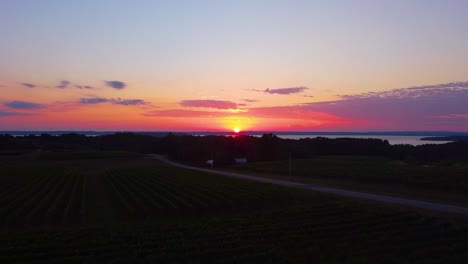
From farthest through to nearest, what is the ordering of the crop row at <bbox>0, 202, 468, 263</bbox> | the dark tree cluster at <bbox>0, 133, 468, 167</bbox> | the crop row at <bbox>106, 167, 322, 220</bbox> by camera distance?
the dark tree cluster at <bbox>0, 133, 468, 167</bbox>
the crop row at <bbox>106, 167, 322, 220</bbox>
the crop row at <bbox>0, 202, 468, 263</bbox>

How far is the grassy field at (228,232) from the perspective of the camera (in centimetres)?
1534

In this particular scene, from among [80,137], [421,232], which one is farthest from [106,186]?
[80,137]

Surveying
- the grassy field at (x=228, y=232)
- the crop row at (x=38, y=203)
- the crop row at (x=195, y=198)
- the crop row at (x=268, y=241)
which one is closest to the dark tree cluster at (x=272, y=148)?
the crop row at (x=38, y=203)

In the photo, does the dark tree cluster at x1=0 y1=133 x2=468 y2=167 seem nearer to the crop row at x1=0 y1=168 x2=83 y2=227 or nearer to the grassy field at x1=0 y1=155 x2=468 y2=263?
the crop row at x1=0 y1=168 x2=83 y2=227

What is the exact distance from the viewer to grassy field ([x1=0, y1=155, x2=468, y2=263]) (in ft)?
50.3

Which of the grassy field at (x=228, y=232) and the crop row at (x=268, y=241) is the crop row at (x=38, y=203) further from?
the crop row at (x=268, y=241)

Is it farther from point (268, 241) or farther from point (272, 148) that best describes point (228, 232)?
point (272, 148)

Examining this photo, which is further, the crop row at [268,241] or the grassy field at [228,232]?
the grassy field at [228,232]

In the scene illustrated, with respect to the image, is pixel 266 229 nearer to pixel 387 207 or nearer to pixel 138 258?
pixel 138 258

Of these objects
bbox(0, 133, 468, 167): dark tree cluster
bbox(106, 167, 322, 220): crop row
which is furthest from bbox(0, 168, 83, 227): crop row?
bbox(0, 133, 468, 167): dark tree cluster

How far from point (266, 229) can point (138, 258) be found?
6.15 metres

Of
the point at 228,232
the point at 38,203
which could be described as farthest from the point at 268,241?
the point at 38,203

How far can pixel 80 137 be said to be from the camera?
177625 millimetres

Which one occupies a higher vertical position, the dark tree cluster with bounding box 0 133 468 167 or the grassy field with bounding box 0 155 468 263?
the dark tree cluster with bounding box 0 133 468 167
